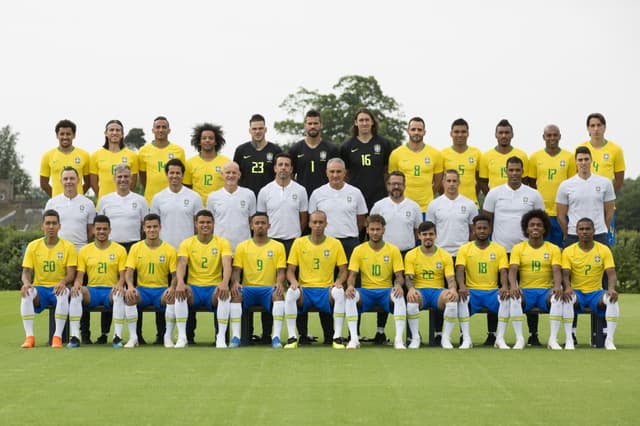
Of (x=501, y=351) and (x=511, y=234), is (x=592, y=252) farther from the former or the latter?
(x=501, y=351)

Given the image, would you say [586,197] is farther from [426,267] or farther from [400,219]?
[400,219]

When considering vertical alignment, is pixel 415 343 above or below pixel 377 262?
below

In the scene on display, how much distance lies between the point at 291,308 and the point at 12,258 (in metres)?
20.5

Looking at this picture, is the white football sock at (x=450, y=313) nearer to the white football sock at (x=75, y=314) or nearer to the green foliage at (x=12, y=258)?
the white football sock at (x=75, y=314)

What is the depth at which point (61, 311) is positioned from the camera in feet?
36.4

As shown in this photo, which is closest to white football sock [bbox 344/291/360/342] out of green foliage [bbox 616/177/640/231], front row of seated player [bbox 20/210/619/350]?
front row of seated player [bbox 20/210/619/350]

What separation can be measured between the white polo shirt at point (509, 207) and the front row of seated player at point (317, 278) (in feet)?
0.78

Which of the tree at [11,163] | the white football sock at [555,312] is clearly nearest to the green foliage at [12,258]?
the white football sock at [555,312]

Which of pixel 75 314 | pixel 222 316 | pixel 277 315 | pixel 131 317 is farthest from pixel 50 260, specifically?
pixel 277 315

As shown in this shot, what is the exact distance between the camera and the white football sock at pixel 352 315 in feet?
35.7

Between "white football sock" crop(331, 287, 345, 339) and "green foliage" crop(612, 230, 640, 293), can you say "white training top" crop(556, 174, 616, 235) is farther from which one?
"green foliage" crop(612, 230, 640, 293)

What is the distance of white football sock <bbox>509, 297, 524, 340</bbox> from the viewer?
36.1 feet

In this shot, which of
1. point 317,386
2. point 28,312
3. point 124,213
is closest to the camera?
point 317,386

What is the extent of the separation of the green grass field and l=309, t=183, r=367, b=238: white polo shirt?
1.52 metres
